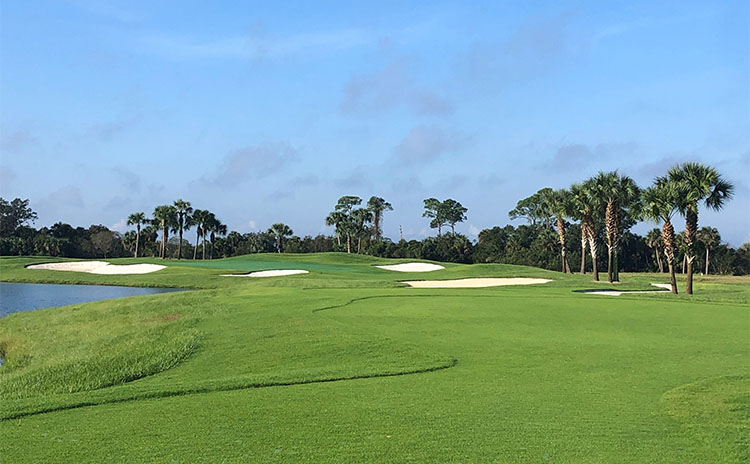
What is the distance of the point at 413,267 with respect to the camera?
188 feet

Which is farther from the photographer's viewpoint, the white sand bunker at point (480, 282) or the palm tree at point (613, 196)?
the palm tree at point (613, 196)

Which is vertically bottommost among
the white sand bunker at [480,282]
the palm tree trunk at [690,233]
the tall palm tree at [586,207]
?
the white sand bunker at [480,282]

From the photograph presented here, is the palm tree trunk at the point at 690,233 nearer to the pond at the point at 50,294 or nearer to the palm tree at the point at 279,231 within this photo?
the pond at the point at 50,294

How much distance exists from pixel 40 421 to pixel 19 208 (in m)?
111

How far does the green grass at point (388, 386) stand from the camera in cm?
629

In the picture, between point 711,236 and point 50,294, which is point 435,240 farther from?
point 50,294

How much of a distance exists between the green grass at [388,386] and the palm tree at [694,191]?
11.7m

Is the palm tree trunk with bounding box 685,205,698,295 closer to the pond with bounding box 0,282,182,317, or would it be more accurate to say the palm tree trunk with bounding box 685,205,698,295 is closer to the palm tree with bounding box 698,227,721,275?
the pond with bounding box 0,282,182,317

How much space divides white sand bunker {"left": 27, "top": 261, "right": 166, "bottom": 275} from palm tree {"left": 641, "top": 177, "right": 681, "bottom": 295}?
130 feet

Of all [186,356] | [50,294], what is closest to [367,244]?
[50,294]

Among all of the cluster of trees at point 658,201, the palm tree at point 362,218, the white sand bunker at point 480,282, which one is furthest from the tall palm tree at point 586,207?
the palm tree at point 362,218

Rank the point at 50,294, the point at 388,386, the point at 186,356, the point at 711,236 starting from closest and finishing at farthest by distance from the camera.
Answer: the point at 388,386 → the point at 186,356 → the point at 50,294 → the point at 711,236

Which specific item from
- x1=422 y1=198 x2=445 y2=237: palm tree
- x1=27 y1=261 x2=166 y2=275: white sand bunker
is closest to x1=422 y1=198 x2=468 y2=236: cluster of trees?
x1=422 y1=198 x2=445 y2=237: palm tree

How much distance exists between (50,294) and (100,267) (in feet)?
65.2
